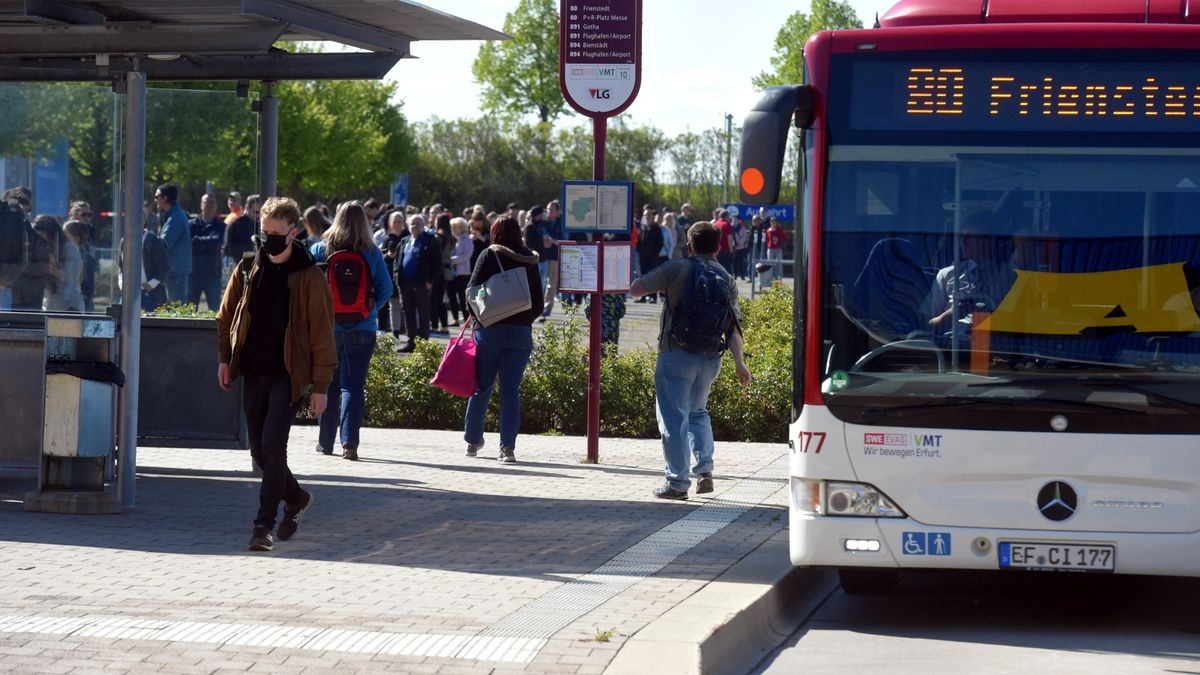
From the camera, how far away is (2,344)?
35.1 feet

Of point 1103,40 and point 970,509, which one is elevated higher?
point 1103,40

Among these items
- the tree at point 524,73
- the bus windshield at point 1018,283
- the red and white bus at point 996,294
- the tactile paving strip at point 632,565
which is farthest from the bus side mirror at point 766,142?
the tree at point 524,73

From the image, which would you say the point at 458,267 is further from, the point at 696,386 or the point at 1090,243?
the point at 1090,243

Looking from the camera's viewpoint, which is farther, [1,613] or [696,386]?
[696,386]

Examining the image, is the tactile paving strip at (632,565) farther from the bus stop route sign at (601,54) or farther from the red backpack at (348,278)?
the red backpack at (348,278)

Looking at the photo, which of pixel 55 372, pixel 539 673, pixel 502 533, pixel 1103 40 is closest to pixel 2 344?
pixel 55 372

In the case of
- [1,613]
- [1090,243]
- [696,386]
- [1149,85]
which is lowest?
[1,613]

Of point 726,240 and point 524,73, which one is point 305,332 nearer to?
point 726,240

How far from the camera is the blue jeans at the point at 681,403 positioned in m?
10.5

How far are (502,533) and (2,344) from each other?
345 centimetres

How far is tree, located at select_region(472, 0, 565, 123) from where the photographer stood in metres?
78.6

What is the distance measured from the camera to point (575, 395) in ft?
49.2

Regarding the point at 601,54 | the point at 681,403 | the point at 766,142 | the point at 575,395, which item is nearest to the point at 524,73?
the point at 575,395

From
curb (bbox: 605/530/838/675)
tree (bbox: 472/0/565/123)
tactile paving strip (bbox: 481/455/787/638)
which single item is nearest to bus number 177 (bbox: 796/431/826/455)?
curb (bbox: 605/530/838/675)
